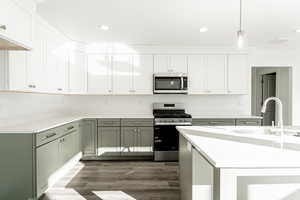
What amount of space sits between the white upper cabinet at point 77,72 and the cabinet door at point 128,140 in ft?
4.10

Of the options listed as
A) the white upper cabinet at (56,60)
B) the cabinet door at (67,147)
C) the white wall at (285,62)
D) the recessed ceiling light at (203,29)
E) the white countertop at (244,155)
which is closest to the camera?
the white countertop at (244,155)

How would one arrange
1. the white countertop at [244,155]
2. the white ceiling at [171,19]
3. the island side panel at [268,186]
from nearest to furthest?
the white countertop at [244,155], the island side panel at [268,186], the white ceiling at [171,19]

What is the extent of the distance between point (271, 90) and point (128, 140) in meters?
5.00

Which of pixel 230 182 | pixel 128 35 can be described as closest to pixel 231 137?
pixel 230 182

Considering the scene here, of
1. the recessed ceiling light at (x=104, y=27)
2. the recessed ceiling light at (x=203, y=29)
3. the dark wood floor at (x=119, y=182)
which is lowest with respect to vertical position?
the dark wood floor at (x=119, y=182)

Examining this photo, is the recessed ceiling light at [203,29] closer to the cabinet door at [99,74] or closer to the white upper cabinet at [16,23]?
the cabinet door at [99,74]

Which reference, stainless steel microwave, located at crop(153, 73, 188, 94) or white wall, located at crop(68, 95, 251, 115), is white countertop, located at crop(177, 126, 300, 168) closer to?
stainless steel microwave, located at crop(153, 73, 188, 94)

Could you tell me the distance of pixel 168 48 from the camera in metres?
4.88

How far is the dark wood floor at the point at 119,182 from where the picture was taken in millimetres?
2969

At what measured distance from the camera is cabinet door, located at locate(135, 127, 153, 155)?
15.0ft

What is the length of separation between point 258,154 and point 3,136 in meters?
2.65

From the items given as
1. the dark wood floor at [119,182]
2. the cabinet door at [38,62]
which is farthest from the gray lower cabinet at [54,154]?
the cabinet door at [38,62]

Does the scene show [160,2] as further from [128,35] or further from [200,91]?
[200,91]

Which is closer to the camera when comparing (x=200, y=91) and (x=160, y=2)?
(x=160, y=2)
